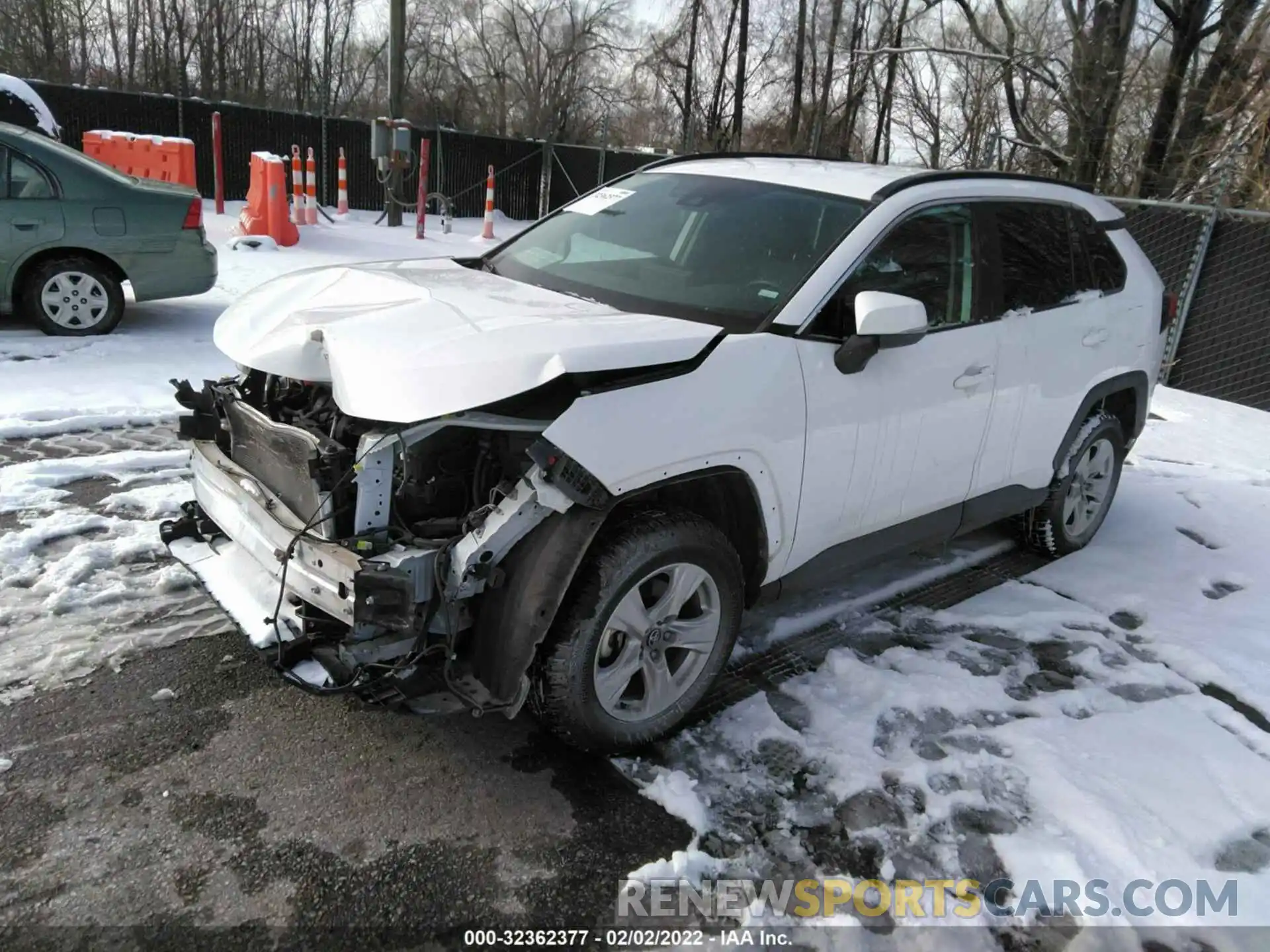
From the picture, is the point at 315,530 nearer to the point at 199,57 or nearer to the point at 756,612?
the point at 756,612

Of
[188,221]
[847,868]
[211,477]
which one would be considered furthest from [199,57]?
[847,868]

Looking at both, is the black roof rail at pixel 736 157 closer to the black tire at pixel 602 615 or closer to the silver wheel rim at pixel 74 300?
the black tire at pixel 602 615

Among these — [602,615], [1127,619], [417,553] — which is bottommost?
[1127,619]

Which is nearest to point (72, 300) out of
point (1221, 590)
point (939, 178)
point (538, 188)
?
point (939, 178)

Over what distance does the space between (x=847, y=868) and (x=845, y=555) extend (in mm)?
1260

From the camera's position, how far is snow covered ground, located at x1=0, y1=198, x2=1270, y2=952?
2.89 meters

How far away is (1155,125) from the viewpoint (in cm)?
1567

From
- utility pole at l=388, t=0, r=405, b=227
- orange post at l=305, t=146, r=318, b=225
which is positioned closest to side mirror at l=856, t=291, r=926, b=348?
orange post at l=305, t=146, r=318, b=225

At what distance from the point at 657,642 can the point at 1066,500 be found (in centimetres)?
293

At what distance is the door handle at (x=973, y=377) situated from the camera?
385 cm

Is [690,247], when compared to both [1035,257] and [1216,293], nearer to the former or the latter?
[1035,257]

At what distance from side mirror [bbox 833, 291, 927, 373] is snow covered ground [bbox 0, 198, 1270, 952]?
1.27m

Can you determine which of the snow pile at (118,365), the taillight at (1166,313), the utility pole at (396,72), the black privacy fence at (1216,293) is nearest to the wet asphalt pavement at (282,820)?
the snow pile at (118,365)

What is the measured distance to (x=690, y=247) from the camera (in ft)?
12.7
